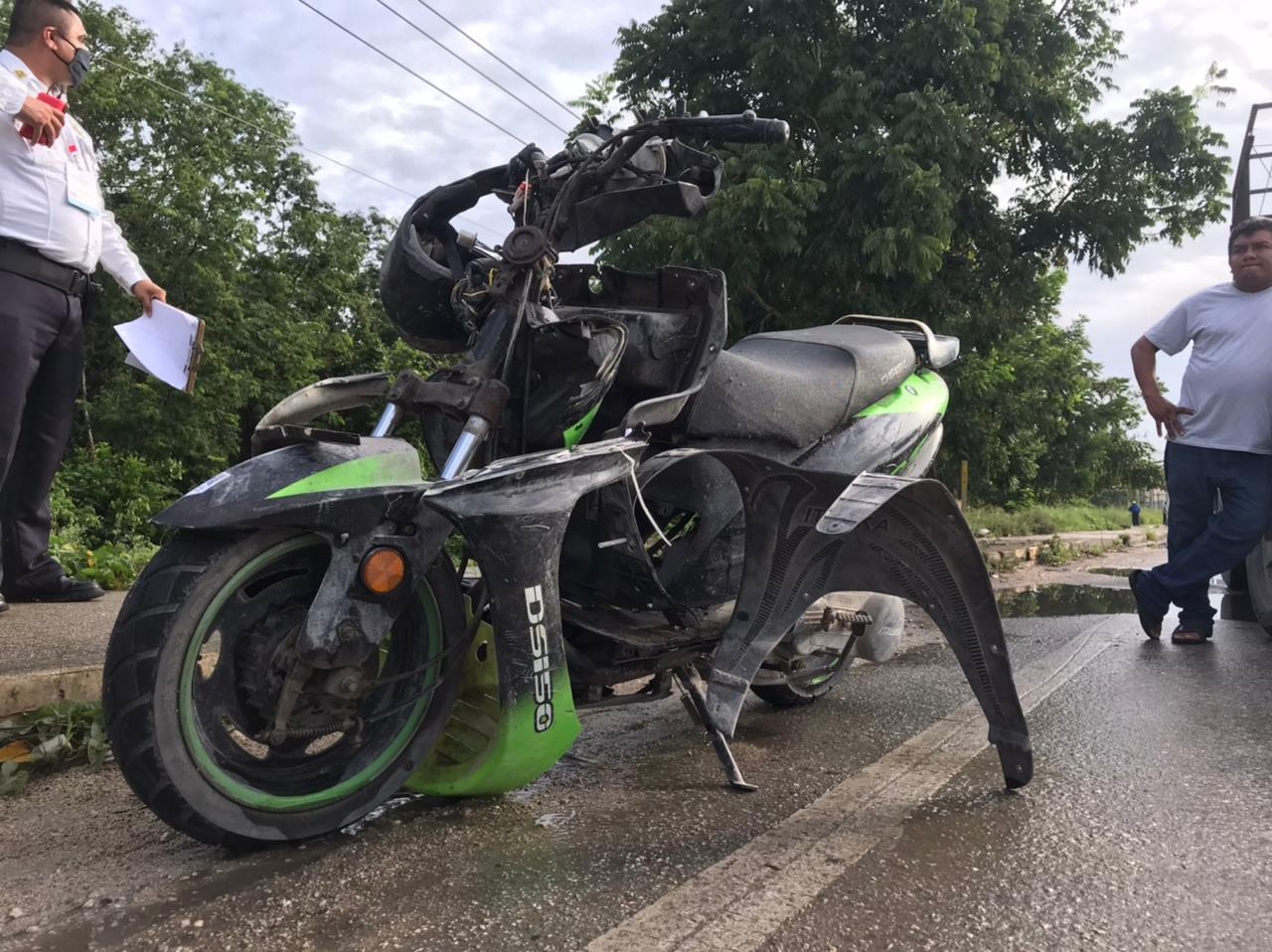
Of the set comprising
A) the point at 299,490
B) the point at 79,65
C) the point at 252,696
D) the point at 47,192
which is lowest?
the point at 252,696

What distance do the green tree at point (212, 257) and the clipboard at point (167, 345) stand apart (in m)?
13.6

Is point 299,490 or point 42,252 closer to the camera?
point 299,490

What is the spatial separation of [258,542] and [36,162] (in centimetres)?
Answer: 214

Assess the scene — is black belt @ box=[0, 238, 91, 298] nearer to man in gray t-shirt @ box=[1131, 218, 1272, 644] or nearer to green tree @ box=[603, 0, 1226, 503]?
man in gray t-shirt @ box=[1131, 218, 1272, 644]

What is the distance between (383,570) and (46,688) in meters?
1.68

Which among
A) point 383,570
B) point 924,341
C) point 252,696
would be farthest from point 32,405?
point 924,341

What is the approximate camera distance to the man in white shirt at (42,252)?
3.26 m

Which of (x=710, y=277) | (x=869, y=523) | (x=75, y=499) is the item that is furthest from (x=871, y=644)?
(x=75, y=499)

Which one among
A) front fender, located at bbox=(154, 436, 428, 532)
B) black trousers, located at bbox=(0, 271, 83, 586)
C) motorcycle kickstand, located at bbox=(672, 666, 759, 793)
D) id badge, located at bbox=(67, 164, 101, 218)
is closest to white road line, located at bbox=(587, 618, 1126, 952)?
motorcycle kickstand, located at bbox=(672, 666, 759, 793)

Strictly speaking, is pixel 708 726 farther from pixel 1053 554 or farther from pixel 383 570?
pixel 1053 554

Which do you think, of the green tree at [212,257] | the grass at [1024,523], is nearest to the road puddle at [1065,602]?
the grass at [1024,523]

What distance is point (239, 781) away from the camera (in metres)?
2.07

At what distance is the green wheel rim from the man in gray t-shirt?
4.12 metres

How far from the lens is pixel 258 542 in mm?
2055
